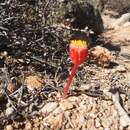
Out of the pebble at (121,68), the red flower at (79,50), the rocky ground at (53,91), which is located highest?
the red flower at (79,50)

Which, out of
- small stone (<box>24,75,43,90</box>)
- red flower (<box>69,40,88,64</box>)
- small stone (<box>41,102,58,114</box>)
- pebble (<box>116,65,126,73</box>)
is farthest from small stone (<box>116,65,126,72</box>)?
red flower (<box>69,40,88,64</box>)

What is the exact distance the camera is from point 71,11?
6.23 meters

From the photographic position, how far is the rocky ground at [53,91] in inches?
146

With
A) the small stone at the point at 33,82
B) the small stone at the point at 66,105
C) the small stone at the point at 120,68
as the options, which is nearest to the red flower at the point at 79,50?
the small stone at the point at 66,105

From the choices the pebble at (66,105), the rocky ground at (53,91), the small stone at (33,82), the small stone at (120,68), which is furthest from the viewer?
the small stone at (120,68)

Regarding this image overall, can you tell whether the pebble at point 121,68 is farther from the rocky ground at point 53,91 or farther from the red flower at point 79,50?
the red flower at point 79,50

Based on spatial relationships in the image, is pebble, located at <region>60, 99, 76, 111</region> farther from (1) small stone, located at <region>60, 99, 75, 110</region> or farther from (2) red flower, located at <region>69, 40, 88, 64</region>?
(2) red flower, located at <region>69, 40, 88, 64</region>

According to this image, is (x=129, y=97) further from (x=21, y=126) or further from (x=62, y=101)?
(x=21, y=126)

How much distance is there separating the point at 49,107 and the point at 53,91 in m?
0.30

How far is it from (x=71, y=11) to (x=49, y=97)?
2521 millimetres

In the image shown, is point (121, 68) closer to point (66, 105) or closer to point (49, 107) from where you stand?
point (66, 105)

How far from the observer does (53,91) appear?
4078 millimetres

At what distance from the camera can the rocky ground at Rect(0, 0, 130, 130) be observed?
12.1ft

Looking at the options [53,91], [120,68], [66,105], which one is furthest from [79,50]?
[120,68]
